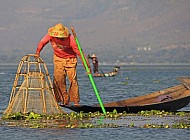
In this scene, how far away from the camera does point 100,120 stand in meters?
26.1

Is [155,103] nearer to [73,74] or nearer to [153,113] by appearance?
[153,113]

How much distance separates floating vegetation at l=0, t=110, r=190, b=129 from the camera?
2467cm

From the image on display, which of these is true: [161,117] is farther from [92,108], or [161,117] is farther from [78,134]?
[78,134]

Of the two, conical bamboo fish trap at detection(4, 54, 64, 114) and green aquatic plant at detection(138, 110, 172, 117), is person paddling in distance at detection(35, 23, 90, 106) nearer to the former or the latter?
conical bamboo fish trap at detection(4, 54, 64, 114)

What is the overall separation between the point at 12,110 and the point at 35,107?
0.78 metres

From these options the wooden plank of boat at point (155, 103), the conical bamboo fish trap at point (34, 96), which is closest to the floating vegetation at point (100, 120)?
the wooden plank of boat at point (155, 103)

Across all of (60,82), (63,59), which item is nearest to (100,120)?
(60,82)

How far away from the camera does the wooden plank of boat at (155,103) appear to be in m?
28.2

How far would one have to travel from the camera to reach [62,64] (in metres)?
28.7

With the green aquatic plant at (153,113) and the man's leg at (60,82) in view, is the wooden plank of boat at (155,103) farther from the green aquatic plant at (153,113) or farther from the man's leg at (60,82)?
the man's leg at (60,82)

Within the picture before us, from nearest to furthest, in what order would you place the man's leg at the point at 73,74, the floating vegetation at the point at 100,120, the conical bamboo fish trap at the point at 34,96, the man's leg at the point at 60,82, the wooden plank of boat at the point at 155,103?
the floating vegetation at the point at 100,120
the conical bamboo fish trap at the point at 34,96
the wooden plank of boat at the point at 155,103
the man's leg at the point at 73,74
the man's leg at the point at 60,82

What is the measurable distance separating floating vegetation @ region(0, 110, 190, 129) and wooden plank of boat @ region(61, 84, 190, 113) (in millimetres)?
300

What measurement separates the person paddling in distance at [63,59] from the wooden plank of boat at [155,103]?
1164 mm

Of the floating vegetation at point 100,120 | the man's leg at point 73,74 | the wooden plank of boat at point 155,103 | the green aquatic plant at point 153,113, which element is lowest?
the floating vegetation at point 100,120
